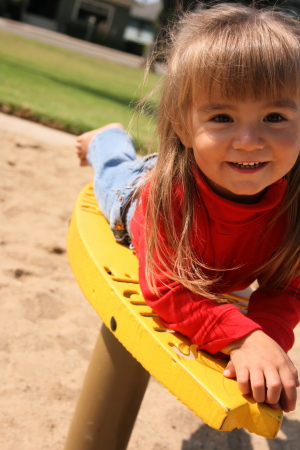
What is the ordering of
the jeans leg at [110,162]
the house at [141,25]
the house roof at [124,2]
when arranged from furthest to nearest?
the house at [141,25]
the house roof at [124,2]
the jeans leg at [110,162]

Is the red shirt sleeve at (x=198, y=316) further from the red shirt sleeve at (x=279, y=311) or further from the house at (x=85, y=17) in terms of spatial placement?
the house at (x=85, y=17)

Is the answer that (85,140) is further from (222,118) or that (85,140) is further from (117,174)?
(222,118)

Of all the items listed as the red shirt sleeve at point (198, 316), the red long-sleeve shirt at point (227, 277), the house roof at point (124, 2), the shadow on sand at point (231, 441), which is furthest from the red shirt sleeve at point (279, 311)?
the house roof at point (124, 2)

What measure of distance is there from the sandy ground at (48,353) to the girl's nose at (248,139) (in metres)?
0.89

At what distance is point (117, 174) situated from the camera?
1886 millimetres

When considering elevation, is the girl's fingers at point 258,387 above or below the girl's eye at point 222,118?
below

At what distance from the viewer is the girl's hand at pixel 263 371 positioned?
1036 millimetres

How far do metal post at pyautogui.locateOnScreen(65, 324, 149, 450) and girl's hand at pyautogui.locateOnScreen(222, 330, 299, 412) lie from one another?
1.06ft

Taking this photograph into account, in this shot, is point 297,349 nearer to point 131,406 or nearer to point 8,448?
point 131,406

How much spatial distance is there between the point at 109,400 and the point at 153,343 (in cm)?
29

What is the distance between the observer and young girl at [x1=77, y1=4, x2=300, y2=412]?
1141mm

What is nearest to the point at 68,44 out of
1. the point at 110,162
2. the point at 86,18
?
the point at 86,18

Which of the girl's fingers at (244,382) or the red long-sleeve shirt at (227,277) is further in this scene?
the red long-sleeve shirt at (227,277)

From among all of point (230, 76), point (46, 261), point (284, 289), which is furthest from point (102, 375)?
point (46, 261)
